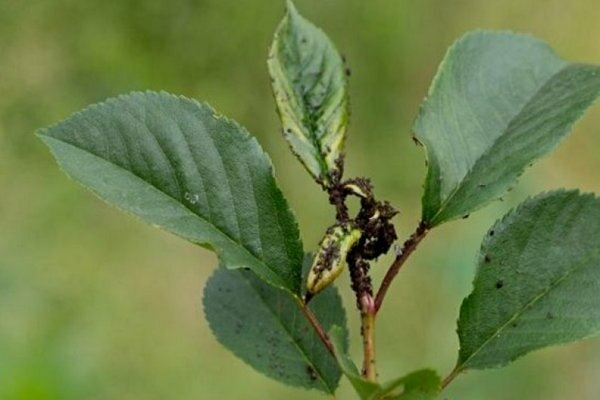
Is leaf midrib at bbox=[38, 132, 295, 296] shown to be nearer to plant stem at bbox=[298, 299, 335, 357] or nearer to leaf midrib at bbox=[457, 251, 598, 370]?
plant stem at bbox=[298, 299, 335, 357]

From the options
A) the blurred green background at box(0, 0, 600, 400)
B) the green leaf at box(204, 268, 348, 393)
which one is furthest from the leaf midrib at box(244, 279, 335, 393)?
the blurred green background at box(0, 0, 600, 400)

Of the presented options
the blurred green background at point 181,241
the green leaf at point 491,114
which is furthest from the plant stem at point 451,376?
the blurred green background at point 181,241

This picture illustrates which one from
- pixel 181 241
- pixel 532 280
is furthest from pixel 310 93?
pixel 181 241

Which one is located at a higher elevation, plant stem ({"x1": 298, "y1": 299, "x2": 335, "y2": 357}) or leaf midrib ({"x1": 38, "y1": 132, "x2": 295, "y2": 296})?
leaf midrib ({"x1": 38, "y1": 132, "x2": 295, "y2": 296})

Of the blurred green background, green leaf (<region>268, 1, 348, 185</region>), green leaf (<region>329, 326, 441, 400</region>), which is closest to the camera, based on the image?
green leaf (<region>329, 326, 441, 400</region>)

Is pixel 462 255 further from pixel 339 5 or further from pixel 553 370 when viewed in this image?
pixel 339 5
